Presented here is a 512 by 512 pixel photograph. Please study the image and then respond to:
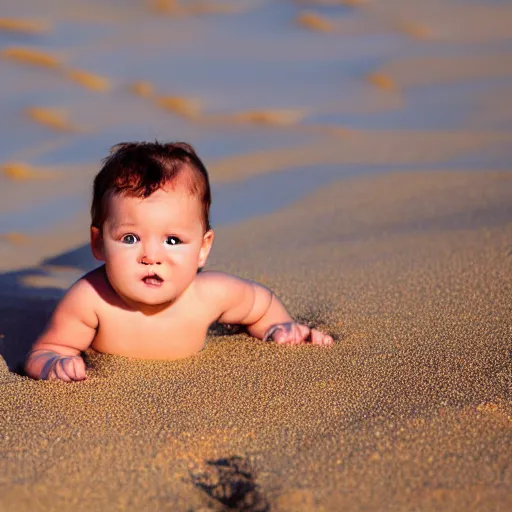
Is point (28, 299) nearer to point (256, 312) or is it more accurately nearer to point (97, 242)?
point (97, 242)

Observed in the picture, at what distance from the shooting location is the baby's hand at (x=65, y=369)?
2.54 meters

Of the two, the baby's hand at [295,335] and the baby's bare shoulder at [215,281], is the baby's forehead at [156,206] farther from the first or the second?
the baby's hand at [295,335]

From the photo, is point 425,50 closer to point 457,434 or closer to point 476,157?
point 476,157

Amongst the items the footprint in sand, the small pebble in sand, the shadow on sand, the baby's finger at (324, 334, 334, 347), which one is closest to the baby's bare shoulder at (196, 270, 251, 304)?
the baby's finger at (324, 334, 334, 347)

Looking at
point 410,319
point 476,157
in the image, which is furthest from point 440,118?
point 410,319

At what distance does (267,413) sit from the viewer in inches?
90.0

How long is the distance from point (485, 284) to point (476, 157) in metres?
1.91

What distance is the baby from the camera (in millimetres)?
2611

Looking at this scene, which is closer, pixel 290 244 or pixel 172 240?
pixel 172 240

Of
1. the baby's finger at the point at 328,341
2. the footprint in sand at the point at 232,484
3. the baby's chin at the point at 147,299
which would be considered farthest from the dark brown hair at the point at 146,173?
the footprint in sand at the point at 232,484

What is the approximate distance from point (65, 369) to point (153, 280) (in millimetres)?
369

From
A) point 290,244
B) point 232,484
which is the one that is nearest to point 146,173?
point 232,484

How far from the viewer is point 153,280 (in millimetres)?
2684

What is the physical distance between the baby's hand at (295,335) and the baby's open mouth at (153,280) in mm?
469
